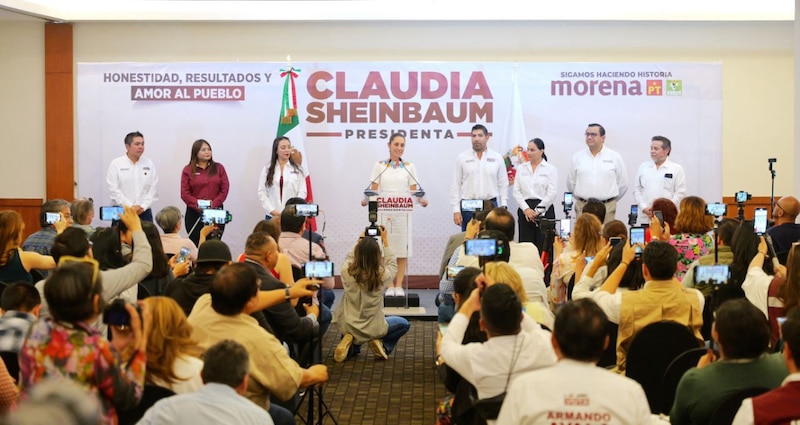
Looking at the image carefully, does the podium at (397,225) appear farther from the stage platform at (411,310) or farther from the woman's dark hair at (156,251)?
the woman's dark hair at (156,251)

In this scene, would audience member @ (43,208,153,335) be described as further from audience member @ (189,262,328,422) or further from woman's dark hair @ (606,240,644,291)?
woman's dark hair @ (606,240,644,291)

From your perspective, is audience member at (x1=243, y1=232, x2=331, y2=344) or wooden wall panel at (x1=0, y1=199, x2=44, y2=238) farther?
wooden wall panel at (x1=0, y1=199, x2=44, y2=238)

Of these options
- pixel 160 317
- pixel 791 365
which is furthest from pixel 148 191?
pixel 791 365

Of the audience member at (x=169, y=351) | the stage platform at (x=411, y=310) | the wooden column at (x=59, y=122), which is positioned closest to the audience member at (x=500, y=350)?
the audience member at (x=169, y=351)

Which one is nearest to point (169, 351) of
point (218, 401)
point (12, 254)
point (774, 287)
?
point (218, 401)

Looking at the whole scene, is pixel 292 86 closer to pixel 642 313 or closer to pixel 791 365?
pixel 642 313

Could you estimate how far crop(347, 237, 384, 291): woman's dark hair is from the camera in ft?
21.3

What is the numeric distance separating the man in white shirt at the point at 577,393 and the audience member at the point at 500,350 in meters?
0.46

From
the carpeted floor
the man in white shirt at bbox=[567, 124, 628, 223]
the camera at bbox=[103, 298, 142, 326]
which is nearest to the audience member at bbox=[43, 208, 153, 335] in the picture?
the camera at bbox=[103, 298, 142, 326]

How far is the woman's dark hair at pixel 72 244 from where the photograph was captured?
454cm

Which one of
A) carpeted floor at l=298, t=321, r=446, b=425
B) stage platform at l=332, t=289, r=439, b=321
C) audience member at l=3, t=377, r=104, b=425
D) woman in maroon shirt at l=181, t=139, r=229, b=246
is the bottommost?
carpeted floor at l=298, t=321, r=446, b=425

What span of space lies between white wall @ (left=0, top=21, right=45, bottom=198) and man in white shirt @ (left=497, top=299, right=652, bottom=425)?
971 centimetres

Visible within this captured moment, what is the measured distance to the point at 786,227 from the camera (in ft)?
21.6

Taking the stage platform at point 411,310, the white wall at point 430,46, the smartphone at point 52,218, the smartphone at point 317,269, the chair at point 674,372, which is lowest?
the stage platform at point 411,310
